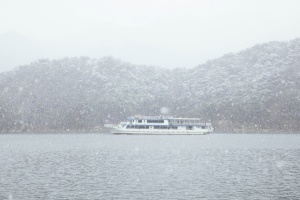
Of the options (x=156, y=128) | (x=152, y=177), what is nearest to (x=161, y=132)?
(x=156, y=128)

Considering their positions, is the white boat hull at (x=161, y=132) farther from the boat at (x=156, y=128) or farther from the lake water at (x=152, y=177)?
the lake water at (x=152, y=177)

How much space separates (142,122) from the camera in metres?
146

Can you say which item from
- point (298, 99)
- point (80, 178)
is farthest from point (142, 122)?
point (80, 178)

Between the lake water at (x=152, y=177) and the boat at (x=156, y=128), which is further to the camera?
the boat at (x=156, y=128)

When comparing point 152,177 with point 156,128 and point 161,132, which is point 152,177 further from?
point 156,128

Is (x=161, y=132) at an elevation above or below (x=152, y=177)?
above

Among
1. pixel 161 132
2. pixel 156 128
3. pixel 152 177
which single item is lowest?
pixel 152 177

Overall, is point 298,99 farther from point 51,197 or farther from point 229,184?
point 51,197

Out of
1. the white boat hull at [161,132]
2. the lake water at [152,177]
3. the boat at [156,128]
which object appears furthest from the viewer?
the boat at [156,128]

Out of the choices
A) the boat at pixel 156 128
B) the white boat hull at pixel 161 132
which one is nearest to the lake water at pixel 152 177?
the white boat hull at pixel 161 132

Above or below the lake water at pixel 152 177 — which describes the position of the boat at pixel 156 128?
above

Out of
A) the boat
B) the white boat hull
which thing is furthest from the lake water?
the boat

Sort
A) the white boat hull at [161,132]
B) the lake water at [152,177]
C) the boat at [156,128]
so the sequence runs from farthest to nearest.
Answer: the boat at [156,128] < the white boat hull at [161,132] < the lake water at [152,177]

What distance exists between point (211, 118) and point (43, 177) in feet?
468
